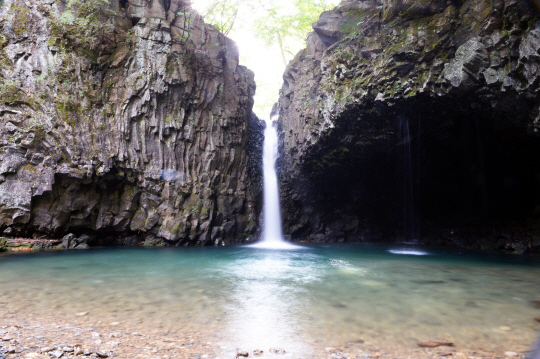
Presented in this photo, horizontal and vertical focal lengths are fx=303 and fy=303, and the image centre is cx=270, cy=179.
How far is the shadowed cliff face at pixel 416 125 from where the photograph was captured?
8852 mm

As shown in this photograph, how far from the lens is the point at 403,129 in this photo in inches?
503

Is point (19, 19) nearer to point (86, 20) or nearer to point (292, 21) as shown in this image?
point (86, 20)

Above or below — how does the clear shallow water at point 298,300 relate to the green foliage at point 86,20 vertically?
below

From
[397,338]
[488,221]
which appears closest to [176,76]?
[397,338]

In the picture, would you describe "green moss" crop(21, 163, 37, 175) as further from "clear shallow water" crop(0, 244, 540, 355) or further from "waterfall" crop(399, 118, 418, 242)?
"waterfall" crop(399, 118, 418, 242)

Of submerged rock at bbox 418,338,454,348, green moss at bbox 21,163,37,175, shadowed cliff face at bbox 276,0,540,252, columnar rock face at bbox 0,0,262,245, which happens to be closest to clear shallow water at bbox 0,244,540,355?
submerged rock at bbox 418,338,454,348

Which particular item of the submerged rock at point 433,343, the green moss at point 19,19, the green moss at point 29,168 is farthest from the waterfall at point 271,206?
the submerged rock at point 433,343

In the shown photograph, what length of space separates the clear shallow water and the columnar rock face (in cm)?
506

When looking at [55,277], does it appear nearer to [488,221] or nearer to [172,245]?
[172,245]

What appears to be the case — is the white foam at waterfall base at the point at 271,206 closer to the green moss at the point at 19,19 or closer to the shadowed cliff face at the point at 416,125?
the shadowed cliff face at the point at 416,125

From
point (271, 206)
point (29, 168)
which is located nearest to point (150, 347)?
point (29, 168)

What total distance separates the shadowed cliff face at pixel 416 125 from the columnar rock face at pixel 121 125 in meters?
4.19

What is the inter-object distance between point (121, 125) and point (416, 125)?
508 inches

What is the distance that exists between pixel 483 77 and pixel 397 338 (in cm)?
873
